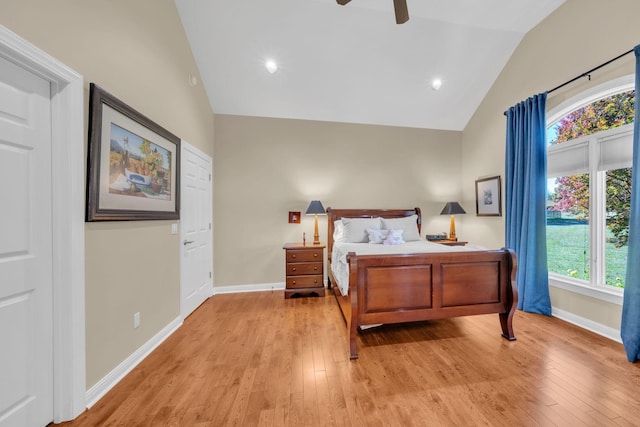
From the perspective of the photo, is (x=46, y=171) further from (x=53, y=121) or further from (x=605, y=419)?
(x=605, y=419)

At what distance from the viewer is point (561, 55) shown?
107 inches

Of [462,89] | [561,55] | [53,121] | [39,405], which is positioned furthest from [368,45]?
[39,405]

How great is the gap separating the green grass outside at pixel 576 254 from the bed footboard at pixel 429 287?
46.1 inches

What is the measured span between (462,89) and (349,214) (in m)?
2.63

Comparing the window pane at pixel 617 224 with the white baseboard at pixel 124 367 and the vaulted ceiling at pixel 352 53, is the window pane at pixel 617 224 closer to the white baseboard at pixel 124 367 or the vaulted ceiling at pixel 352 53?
the vaulted ceiling at pixel 352 53

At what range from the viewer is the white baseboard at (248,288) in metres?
3.74

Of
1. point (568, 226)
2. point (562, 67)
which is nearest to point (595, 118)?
point (562, 67)

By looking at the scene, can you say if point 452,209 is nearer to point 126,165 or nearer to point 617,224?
point 617,224

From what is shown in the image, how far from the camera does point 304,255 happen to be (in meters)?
3.51

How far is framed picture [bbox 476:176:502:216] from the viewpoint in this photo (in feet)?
11.8

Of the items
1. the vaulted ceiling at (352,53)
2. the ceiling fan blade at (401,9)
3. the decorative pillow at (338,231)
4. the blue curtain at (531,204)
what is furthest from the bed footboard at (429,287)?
the vaulted ceiling at (352,53)

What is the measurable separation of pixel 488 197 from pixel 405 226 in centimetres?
143

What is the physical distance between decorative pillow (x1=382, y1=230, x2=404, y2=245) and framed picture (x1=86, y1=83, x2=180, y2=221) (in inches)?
104

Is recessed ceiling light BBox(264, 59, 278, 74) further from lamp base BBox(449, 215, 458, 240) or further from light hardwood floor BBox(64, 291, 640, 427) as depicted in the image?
lamp base BBox(449, 215, 458, 240)
